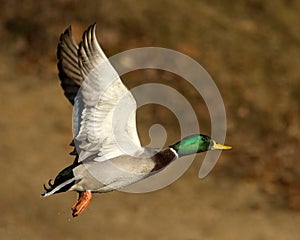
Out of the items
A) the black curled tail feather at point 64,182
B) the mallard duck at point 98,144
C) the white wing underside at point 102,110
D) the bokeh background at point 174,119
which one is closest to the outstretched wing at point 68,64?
the mallard duck at point 98,144

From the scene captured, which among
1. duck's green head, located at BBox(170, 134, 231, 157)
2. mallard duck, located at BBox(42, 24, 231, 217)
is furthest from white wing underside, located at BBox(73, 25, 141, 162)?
duck's green head, located at BBox(170, 134, 231, 157)

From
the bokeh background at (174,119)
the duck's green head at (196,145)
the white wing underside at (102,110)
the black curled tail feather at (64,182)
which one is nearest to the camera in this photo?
the white wing underside at (102,110)

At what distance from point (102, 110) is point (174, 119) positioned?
8.14 metres

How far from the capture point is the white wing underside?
10008 millimetres

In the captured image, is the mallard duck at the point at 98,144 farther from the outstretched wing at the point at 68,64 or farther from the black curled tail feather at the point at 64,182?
the outstretched wing at the point at 68,64

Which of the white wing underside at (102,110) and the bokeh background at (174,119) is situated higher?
the white wing underside at (102,110)

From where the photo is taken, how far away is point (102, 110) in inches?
395

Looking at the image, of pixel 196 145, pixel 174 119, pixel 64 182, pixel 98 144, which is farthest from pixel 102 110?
pixel 174 119

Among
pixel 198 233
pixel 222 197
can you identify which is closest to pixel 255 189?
pixel 222 197

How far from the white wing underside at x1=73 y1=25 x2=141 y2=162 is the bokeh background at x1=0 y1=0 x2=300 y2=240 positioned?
4.68m

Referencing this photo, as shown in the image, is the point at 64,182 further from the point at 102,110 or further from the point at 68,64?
the point at 68,64

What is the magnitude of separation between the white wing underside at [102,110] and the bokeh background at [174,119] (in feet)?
15.4

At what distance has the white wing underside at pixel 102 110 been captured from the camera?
32.8 ft

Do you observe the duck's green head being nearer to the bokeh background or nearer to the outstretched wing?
the outstretched wing
